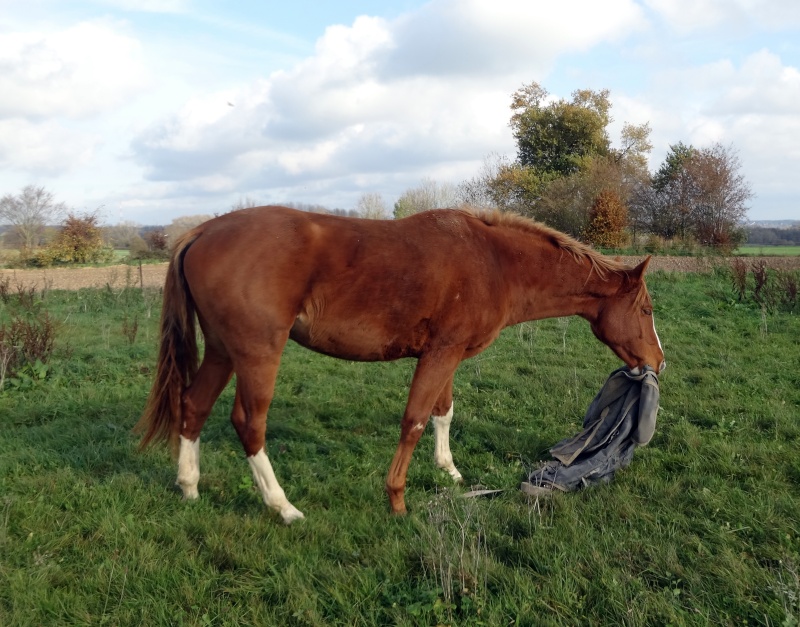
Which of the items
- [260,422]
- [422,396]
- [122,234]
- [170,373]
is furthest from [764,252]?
[122,234]

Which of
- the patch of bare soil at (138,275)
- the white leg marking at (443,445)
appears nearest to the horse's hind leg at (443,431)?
the white leg marking at (443,445)

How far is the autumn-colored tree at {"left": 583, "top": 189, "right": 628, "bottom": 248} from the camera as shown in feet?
90.5

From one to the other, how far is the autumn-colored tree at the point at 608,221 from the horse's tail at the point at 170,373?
84.3 feet

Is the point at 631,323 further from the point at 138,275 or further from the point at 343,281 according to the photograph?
the point at 138,275

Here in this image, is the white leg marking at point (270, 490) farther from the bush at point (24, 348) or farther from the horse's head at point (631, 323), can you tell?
the bush at point (24, 348)

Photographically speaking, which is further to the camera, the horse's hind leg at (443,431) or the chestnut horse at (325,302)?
the horse's hind leg at (443,431)

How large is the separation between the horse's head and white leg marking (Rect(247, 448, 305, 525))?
3028mm

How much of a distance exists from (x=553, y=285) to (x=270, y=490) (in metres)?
2.79

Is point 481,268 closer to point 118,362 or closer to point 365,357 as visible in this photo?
point 365,357

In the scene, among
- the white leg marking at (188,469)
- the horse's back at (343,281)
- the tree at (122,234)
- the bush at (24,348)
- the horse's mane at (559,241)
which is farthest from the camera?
the tree at (122,234)

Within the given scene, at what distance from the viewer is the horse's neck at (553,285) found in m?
4.77

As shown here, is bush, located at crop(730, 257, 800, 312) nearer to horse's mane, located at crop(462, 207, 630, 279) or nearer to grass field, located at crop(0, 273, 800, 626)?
grass field, located at crop(0, 273, 800, 626)

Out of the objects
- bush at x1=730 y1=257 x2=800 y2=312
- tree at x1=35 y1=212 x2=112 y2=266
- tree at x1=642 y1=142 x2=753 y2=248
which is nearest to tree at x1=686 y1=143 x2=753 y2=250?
tree at x1=642 y1=142 x2=753 y2=248

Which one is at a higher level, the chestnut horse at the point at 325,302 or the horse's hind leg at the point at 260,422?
the chestnut horse at the point at 325,302
